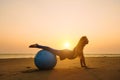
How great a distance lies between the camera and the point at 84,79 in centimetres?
1016

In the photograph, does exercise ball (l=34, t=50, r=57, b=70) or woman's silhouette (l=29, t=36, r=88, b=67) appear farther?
woman's silhouette (l=29, t=36, r=88, b=67)

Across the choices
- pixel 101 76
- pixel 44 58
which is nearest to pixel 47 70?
pixel 44 58

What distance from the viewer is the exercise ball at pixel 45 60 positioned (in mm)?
13578

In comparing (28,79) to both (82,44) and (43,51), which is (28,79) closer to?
(43,51)

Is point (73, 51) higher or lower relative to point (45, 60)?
higher

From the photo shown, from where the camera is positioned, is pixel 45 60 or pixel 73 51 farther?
pixel 73 51

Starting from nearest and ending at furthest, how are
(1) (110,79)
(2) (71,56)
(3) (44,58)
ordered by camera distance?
(1) (110,79), (3) (44,58), (2) (71,56)

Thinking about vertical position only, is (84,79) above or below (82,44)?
below

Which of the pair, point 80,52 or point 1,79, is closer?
point 1,79

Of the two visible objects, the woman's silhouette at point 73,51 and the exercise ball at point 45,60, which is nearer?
the exercise ball at point 45,60

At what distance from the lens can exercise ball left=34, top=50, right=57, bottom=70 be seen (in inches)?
535

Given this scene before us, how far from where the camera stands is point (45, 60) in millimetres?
13547

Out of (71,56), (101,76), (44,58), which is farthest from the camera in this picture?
(71,56)

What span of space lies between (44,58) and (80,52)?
2250mm
